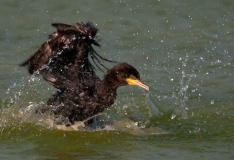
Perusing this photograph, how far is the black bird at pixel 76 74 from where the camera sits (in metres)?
9.06

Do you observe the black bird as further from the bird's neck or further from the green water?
the green water

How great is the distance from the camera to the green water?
8.51 metres

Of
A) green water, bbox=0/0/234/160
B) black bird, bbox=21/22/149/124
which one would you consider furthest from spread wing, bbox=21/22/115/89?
green water, bbox=0/0/234/160

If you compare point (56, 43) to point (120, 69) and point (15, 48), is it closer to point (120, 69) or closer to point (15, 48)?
point (120, 69)

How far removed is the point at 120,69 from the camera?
902cm

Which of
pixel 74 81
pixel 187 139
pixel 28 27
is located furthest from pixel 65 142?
pixel 28 27

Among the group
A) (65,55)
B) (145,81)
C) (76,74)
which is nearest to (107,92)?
(76,74)

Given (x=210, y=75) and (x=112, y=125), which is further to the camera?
(x=210, y=75)

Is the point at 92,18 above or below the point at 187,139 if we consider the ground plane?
above

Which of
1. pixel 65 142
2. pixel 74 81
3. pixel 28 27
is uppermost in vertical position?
pixel 28 27

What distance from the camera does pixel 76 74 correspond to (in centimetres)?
939

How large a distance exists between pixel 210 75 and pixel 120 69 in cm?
389

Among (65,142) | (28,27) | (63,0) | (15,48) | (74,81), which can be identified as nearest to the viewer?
(65,142)

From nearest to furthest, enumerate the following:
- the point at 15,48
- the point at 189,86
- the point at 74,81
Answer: the point at 74,81, the point at 189,86, the point at 15,48
